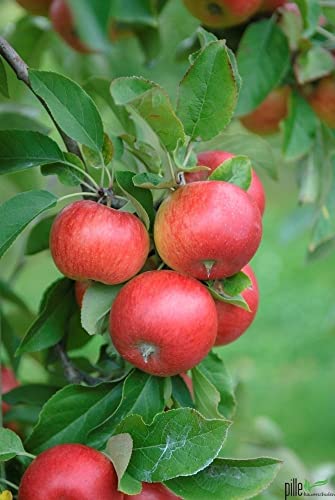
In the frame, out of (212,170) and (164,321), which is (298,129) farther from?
(164,321)

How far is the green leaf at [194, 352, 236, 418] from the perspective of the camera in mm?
1112

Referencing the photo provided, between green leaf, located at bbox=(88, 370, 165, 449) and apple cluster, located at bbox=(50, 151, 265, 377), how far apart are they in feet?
0.18

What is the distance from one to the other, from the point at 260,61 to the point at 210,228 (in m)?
0.55

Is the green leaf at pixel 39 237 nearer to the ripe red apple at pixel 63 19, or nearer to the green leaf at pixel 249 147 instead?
the green leaf at pixel 249 147

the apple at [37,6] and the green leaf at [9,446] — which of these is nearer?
the green leaf at [9,446]

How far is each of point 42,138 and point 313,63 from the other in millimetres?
561

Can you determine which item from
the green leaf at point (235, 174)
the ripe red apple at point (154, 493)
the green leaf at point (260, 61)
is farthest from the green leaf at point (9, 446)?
the green leaf at point (260, 61)

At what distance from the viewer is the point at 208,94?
0.99m

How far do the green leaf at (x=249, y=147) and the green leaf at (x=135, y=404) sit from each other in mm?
324

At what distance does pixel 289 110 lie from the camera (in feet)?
4.79

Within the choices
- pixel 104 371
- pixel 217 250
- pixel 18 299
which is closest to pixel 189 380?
pixel 104 371

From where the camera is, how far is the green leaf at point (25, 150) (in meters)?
1.02

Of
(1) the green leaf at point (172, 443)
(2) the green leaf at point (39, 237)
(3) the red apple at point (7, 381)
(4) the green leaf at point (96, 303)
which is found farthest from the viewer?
(3) the red apple at point (7, 381)

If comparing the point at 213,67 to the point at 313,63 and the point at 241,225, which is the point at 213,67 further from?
the point at 313,63
